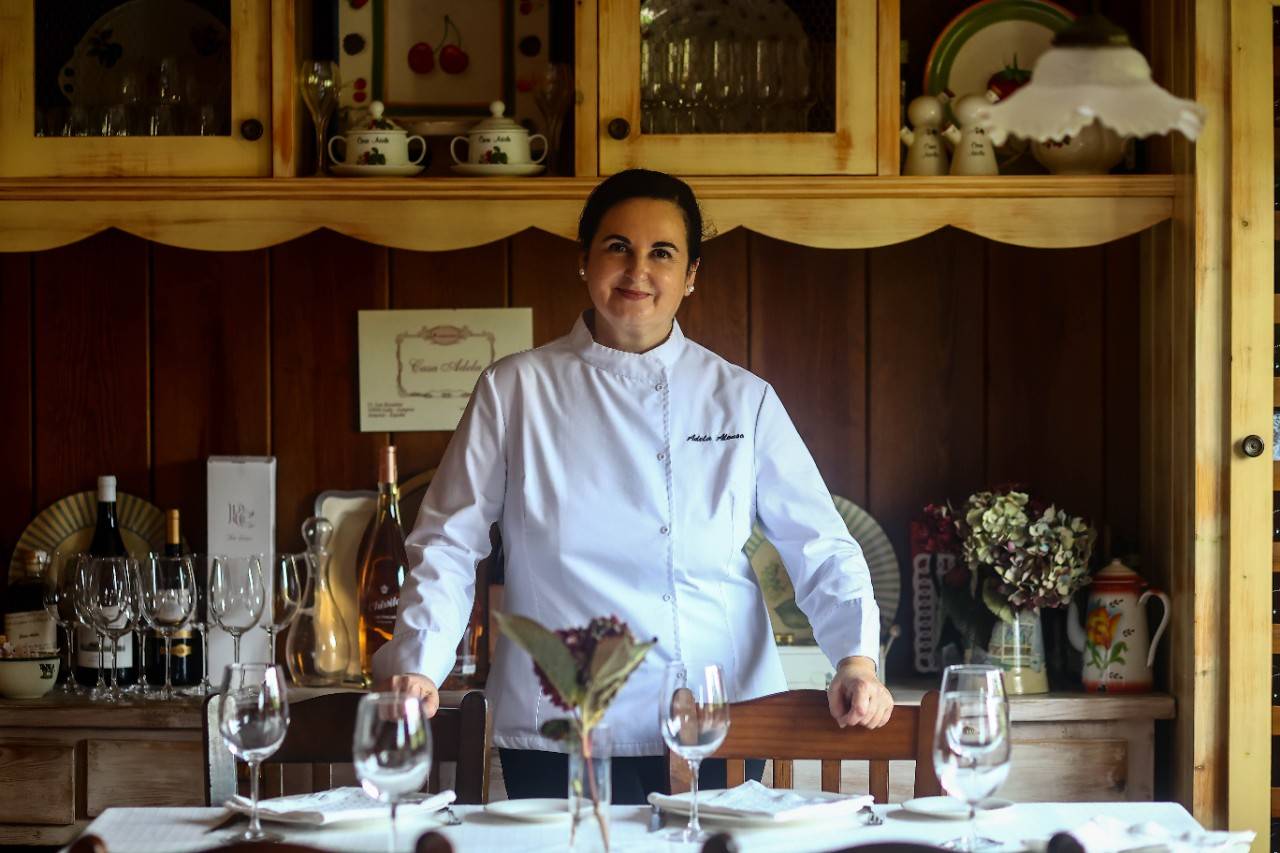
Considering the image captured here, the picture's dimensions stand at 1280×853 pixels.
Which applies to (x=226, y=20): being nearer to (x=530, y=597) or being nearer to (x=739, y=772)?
(x=530, y=597)

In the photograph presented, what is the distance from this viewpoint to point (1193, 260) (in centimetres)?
226

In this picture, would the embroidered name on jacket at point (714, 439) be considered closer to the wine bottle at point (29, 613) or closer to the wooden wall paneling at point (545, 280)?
the wooden wall paneling at point (545, 280)

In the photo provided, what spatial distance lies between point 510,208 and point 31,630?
3.36 ft

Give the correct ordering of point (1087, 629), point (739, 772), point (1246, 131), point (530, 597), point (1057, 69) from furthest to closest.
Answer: point (1087, 629)
point (1246, 131)
point (530, 597)
point (739, 772)
point (1057, 69)

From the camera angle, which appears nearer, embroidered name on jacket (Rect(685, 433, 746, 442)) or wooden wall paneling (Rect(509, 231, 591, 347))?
embroidered name on jacket (Rect(685, 433, 746, 442))

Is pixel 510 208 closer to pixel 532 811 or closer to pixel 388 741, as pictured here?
pixel 532 811

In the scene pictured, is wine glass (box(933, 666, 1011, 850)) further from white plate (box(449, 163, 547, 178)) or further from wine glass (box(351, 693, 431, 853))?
white plate (box(449, 163, 547, 178))

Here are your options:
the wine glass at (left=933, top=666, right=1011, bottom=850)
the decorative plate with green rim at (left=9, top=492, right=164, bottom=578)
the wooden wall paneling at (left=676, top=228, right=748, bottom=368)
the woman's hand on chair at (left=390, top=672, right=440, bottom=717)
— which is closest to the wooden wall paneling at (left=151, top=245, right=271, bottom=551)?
the decorative plate with green rim at (left=9, top=492, right=164, bottom=578)

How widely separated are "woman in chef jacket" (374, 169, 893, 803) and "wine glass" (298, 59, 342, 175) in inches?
24.5

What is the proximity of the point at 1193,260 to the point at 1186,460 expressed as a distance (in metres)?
0.29

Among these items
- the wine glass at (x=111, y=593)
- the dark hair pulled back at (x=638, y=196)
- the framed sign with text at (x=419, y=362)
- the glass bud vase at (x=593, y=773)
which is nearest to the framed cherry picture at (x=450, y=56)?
the framed sign with text at (x=419, y=362)

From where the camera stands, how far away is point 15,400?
2641 millimetres

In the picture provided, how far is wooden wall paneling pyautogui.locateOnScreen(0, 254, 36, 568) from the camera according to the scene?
263cm

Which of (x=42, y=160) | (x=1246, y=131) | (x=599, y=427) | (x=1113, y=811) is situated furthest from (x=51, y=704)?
(x=1246, y=131)
